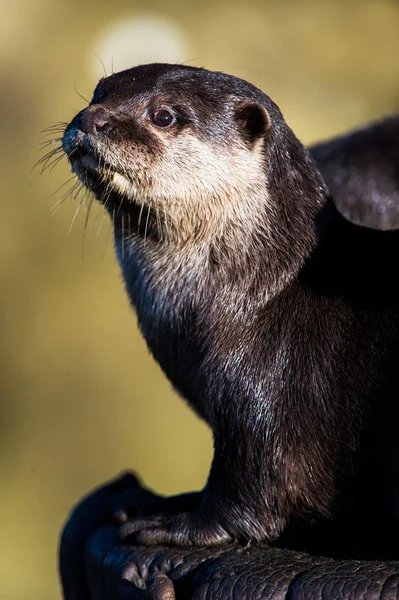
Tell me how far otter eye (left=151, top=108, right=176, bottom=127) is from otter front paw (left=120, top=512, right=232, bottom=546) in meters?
1.17

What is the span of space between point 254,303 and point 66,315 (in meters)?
5.43

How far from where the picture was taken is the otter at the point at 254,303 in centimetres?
276

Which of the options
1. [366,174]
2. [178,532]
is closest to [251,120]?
[178,532]

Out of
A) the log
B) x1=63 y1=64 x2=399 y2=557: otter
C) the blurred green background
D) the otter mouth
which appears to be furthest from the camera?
the blurred green background

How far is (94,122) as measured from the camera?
9.23ft

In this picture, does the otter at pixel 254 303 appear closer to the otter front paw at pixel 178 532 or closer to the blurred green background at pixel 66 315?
the otter front paw at pixel 178 532

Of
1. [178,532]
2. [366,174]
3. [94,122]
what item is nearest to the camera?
[94,122]

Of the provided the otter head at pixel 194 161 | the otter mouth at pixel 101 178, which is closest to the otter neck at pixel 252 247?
the otter head at pixel 194 161

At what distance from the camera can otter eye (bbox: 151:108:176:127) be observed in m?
2.89

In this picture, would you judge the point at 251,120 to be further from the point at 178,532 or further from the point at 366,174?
the point at 366,174

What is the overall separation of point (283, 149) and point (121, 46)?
6.00 metres

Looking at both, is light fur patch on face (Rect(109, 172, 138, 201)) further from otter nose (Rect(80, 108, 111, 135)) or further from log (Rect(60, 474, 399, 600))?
log (Rect(60, 474, 399, 600))

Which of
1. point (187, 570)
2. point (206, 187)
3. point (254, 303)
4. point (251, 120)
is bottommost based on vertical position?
point (187, 570)

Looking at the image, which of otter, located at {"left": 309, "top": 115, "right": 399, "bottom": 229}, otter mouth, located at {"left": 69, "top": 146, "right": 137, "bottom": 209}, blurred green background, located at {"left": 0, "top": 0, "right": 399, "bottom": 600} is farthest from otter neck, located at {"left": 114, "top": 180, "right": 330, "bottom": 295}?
blurred green background, located at {"left": 0, "top": 0, "right": 399, "bottom": 600}
